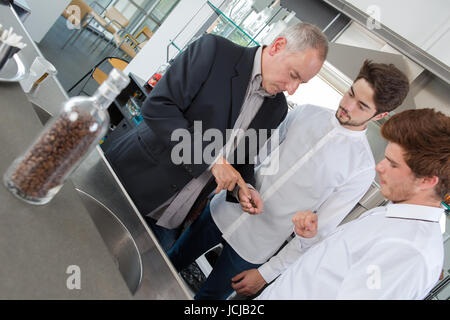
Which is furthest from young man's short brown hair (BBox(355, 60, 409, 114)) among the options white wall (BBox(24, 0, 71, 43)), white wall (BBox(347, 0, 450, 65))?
white wall (BBox(24, 0, 71, 43))

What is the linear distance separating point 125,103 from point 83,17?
493 centimetres

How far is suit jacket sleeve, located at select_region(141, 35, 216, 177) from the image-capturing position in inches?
44.4

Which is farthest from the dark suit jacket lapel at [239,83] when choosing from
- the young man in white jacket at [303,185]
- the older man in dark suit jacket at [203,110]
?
the young man in white jacket at [303,185]

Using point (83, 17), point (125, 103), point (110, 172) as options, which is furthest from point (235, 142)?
point (83, 17)

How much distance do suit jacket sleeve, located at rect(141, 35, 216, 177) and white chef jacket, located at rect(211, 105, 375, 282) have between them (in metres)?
0.44

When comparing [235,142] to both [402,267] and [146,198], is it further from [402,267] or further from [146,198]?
[402,267]

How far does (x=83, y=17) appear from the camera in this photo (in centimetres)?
659

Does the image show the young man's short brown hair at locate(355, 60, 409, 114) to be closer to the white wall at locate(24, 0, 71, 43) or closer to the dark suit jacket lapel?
the dark suit jacket lapel

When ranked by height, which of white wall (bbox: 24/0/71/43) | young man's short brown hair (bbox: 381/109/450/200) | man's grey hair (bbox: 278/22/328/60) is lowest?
white wall (bbox: 24/0/71/43)

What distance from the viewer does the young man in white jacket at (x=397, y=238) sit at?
0.71 meters

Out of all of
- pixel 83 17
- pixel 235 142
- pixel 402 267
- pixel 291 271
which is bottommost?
pixel 83 17

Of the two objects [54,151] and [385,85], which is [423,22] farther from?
[54,151]

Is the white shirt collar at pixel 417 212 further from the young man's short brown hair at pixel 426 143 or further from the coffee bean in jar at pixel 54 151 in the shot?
the coffee bean in jar at pixel 54 151

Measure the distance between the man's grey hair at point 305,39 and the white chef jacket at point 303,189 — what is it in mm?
431
